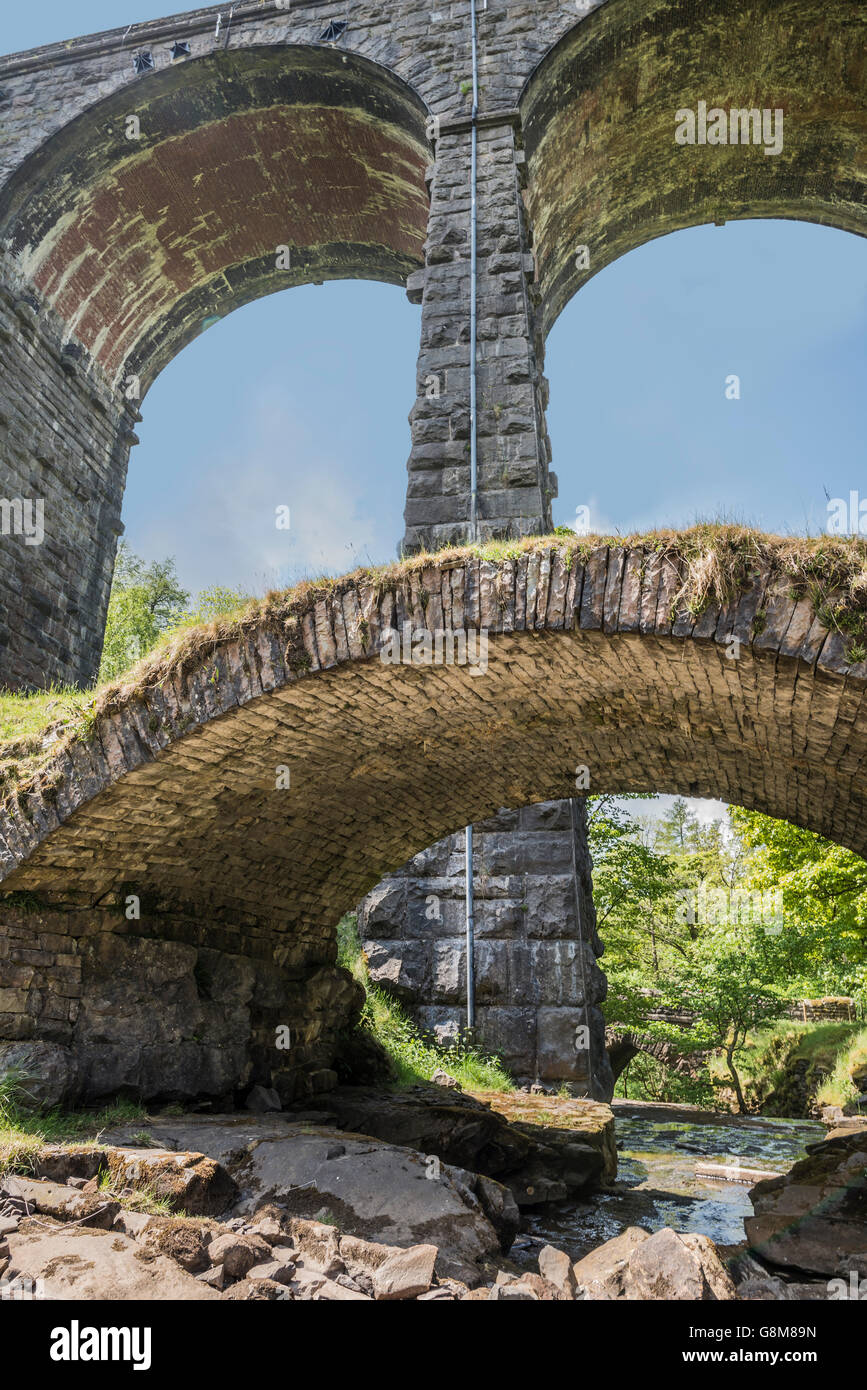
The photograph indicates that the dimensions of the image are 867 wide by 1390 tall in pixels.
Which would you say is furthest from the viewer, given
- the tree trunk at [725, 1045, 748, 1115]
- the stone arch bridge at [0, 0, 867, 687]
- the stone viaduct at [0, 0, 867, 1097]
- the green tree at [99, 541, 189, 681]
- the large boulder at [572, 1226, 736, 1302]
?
the green tree at [99, 541, 189, 681]

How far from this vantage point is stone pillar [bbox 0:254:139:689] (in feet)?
36.6

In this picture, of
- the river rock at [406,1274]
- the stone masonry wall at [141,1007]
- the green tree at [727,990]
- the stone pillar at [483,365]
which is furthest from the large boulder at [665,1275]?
the green tree at [727,990]

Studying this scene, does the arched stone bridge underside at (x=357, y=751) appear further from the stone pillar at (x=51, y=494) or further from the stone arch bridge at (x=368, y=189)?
the stone pillar at (x=51, y=494)

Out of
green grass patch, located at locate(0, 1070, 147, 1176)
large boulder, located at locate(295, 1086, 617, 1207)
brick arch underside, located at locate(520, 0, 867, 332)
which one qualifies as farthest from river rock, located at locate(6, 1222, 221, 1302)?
brick arch underside, located at locate(520, 0, 867, 332)

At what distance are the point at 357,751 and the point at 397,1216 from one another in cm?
228

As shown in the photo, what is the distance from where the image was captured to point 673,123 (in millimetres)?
11648

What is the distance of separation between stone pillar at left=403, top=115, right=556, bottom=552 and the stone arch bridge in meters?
0.03

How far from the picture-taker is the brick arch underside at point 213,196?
1118 centimetres

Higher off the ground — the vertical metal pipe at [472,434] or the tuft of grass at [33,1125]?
the vertical metal pipe at [472,434]

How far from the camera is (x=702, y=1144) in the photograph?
10.5 m

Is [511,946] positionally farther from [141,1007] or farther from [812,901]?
[812,901]

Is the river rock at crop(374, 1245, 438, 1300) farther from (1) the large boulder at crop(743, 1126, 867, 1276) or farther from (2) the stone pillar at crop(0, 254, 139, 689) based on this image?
(2) the stone pillar at crop(0, 254, 139, 689)

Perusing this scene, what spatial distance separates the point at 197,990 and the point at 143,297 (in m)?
11.6

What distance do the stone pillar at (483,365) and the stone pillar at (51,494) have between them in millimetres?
5545
